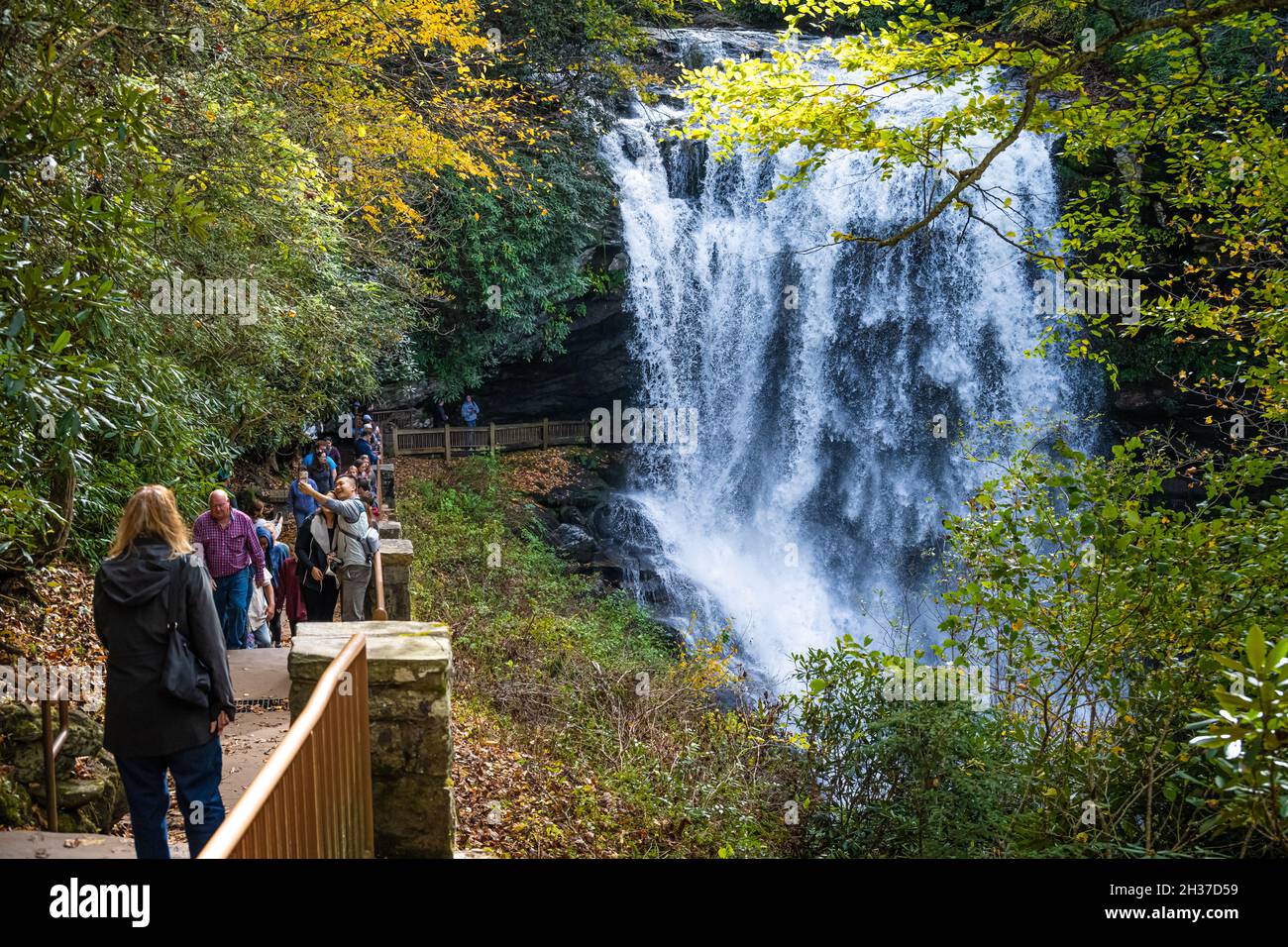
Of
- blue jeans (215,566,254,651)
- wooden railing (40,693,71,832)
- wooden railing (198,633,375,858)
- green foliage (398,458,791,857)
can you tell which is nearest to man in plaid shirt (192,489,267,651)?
blue jeans (215,566,254,651)

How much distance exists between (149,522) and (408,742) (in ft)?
4.95

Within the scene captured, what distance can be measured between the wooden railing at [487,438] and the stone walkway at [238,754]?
44.9 ft

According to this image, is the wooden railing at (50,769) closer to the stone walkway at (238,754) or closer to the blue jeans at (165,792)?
the stone walkway at (238,754)

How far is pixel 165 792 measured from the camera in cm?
388

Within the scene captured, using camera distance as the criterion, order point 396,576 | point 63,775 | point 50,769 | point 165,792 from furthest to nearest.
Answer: point 396,576 < point 63,775 < point 50,769 < point 165,792

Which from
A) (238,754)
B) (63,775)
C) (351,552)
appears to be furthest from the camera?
(351,552)

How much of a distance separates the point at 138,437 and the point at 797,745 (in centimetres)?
543

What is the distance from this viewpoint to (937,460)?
70.3 ft

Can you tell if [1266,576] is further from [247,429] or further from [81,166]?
[247,429]

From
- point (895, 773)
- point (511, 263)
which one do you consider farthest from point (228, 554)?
point (511, 263)

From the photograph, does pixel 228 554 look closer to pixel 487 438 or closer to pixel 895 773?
pixel 895 773

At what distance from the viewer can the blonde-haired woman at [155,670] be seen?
147 inches
